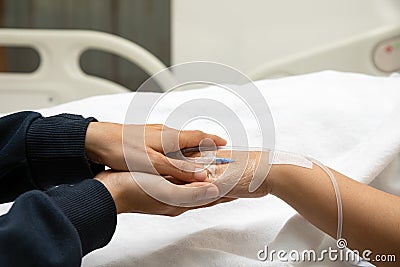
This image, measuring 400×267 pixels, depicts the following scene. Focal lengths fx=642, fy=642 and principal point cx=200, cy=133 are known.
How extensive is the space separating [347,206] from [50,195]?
13.8 inches

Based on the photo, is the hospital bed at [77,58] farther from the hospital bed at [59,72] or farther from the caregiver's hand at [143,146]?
the caregiver's hand at [143,146]

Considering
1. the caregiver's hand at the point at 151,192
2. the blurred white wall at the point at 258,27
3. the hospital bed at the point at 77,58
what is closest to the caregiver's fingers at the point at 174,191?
the caregiver's hand at the point at 151,192

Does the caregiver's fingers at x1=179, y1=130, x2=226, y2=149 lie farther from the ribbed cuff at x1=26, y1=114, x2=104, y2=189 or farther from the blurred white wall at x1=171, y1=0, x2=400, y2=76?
the blurred white wall at x1=171, y1=0, x2=400, y2=76

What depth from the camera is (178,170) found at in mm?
771

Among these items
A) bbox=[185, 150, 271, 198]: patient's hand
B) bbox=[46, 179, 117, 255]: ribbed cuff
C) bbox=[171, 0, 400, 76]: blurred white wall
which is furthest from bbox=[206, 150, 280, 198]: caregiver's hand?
bbox=[171, 0, 400, 76]: blurred white wall

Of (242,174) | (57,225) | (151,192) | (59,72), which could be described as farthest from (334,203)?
(59,72)

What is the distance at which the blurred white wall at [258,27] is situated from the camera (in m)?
1.84

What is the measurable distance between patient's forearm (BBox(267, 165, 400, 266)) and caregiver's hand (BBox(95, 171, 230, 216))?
0.10 metres

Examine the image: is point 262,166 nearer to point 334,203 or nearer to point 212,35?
point 334,203

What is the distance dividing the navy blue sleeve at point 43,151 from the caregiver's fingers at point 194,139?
117 millimetres

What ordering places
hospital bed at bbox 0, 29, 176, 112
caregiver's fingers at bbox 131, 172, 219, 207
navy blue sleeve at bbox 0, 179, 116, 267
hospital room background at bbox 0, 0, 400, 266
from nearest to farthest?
navy blue sleeve at bbox 0, 179, 116, 267
caregiver's fingers at bbox 131, 172, 219, 207
hospital room background at bbox 0, 0, 400, 266
hospital bed at bbox 0, 29, 176, 112

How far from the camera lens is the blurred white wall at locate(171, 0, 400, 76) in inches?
72.5

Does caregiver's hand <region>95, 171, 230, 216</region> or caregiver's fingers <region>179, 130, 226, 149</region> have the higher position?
caregiver's fingers <region>179, 130, 226, 149</region>

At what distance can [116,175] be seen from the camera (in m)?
0.78
